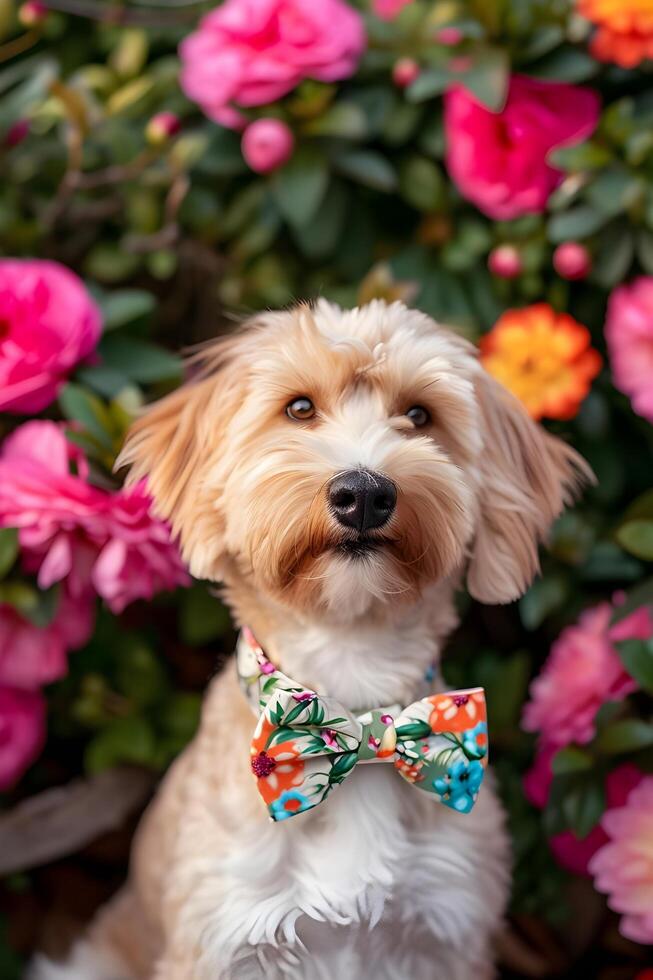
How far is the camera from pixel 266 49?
1.66m

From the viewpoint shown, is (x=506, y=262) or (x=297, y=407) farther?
(x=506, y=262)

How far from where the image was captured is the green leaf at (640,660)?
1.44 metres

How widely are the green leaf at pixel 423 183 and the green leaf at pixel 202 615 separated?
0.74 metres

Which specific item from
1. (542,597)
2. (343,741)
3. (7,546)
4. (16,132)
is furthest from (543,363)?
(16,132)

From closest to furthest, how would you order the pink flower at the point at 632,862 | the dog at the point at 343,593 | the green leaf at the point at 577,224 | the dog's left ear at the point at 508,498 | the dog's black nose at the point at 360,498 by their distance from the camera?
1. the dog's black nose at the point at 360,498
2. the dog at the point at 343,593
3. the dog's left ear at the point at 508,498
4. the pink flower at the point at 632,862
5. the green leaf at the point at 577,224

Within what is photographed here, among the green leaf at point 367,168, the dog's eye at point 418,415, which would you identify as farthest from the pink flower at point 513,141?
the dog's eye at point 418,415

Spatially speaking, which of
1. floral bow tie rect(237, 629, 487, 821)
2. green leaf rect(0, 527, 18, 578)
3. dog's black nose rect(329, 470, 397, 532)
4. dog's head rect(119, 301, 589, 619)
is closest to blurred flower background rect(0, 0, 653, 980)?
green leaf rect(0, 527, 18, 578)

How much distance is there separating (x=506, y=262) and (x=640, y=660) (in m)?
0.66

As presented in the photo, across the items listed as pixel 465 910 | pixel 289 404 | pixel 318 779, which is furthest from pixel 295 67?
pixel 465 910

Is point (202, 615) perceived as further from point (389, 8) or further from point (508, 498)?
point (389, 8)

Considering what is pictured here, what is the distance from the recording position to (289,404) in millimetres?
1256

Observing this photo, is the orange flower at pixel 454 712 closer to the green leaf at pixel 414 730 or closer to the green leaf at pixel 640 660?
the green leaf at pixel 414 730

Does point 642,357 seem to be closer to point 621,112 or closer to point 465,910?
point 621,112

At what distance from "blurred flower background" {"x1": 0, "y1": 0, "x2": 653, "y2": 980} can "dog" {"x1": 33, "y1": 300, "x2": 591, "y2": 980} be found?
20 cm
